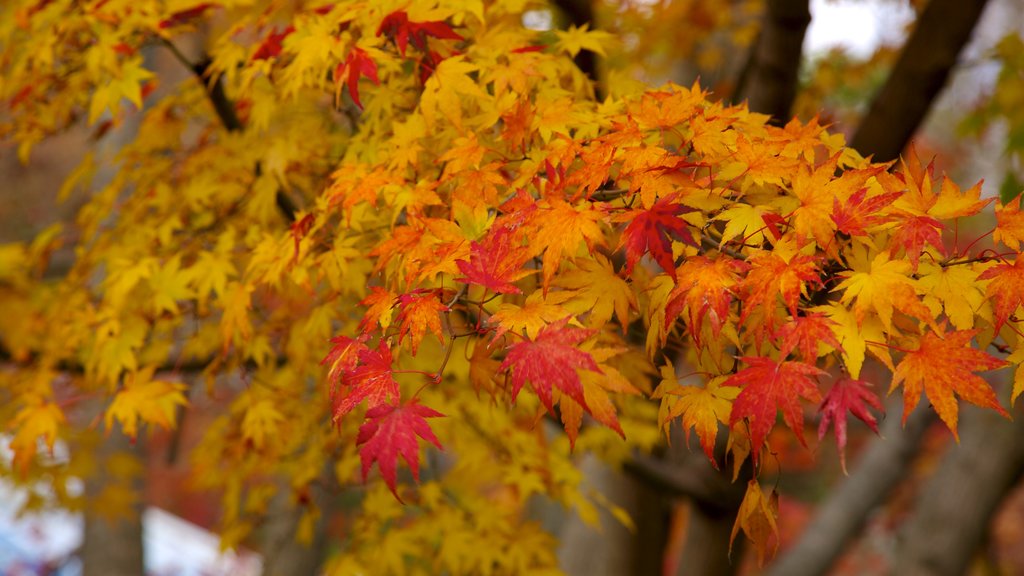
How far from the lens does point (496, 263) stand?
59.2 inches

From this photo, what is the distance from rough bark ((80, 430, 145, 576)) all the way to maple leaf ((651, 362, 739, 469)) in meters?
3.60

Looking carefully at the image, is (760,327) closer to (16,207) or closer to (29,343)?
(29,343)

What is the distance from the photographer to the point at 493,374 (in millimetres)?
1604

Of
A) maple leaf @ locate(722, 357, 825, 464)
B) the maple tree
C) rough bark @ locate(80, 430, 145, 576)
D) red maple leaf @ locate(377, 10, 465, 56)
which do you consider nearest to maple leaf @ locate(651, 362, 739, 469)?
the maple tree

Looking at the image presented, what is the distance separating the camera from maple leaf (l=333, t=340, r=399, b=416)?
144 centimetres

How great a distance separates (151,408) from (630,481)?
2.74m

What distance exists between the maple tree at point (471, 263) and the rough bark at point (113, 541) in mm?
1164

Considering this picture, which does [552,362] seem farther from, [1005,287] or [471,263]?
[1005,287]

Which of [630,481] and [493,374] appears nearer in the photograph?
[493,374]

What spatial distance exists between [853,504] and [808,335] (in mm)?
4192

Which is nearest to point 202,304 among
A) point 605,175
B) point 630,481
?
point 605,175

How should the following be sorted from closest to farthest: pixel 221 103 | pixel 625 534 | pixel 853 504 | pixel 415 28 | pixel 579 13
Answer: pixel 415 28 → pixel 221 103 → pixel 579 13 → pixel 625 534 → pixel 853 504

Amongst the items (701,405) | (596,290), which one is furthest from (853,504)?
(596,290)

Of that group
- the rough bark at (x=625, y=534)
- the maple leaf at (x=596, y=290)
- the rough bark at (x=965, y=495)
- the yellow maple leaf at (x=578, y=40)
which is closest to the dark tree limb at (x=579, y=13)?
the yellow maple leaf at (x=578, y=40)
